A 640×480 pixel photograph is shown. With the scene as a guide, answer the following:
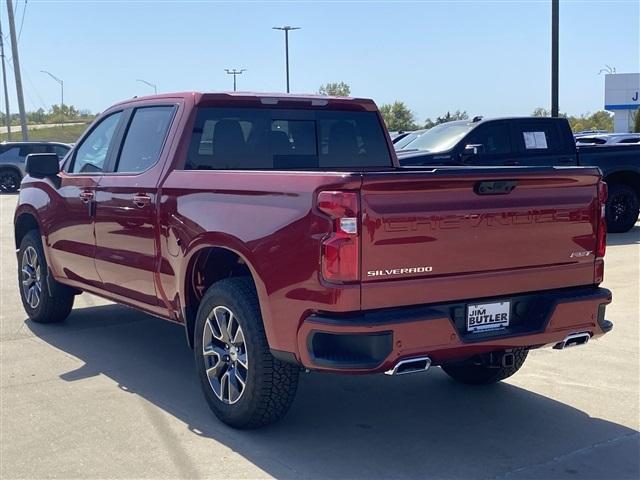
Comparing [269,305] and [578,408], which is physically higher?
[269,305]

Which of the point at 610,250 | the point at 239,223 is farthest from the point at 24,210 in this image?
the point at 610,250

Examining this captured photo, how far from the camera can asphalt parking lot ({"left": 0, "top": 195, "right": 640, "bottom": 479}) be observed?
429 centimetres

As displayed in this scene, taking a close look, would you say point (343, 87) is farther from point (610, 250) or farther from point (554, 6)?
point (610, 250)

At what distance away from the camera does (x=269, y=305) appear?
14.3 ft

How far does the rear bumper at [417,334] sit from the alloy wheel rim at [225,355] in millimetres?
655

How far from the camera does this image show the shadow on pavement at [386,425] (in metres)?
4.32

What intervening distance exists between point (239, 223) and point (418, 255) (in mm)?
1062

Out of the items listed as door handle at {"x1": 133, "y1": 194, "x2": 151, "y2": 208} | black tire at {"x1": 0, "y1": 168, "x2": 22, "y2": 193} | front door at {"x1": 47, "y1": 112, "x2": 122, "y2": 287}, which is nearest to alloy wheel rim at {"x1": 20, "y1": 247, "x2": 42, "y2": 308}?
front door at {"x1": 47, "y1": 112, "x2": 122, "y2": 287}

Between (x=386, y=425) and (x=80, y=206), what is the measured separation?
10.4ft

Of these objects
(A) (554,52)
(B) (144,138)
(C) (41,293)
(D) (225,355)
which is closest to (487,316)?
(D) (225,355)

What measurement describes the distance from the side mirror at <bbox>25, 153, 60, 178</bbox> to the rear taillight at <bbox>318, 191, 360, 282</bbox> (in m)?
3.70

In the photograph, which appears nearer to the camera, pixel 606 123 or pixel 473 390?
pixel 473 390

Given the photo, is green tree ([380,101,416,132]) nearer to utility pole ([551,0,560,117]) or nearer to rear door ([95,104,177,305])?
utility pole ([551,0,560,117])

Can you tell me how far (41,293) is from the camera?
7.50 metres
